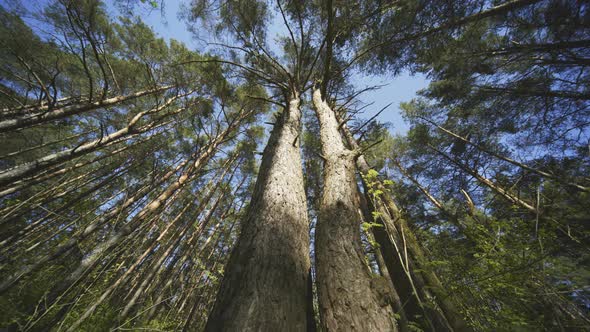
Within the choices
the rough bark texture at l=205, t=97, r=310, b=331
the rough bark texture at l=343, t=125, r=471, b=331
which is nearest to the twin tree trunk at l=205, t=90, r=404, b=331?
the rough bark texture at l=205, t=97, r=310, b=331

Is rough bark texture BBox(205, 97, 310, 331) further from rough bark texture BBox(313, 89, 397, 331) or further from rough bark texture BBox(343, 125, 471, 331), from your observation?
rough bark texture BBox(343, 125, 471, 331)

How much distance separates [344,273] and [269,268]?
1.61 ft

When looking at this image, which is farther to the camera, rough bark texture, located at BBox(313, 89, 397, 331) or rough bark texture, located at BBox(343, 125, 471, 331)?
rough bark texture, located at BBox(343, 125, 471, 331)

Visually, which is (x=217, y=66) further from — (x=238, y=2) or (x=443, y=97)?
(x=443, y=97)

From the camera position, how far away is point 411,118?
351 inches

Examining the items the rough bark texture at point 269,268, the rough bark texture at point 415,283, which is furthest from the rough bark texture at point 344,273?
the rough bark texture at point 415,283

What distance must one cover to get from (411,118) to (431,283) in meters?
8.14

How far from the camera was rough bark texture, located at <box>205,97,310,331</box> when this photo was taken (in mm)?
1061

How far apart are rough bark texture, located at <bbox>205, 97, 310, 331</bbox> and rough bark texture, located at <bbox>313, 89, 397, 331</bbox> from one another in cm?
16

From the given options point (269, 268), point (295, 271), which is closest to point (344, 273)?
point (295, 271)

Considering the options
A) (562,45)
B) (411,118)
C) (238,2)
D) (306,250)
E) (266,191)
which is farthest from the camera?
(411,118)

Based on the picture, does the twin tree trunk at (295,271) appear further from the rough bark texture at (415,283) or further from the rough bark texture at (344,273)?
the rough bark texture at (415,283)

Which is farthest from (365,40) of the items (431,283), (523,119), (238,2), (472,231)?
(431,283)

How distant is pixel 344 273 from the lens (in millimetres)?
1313
